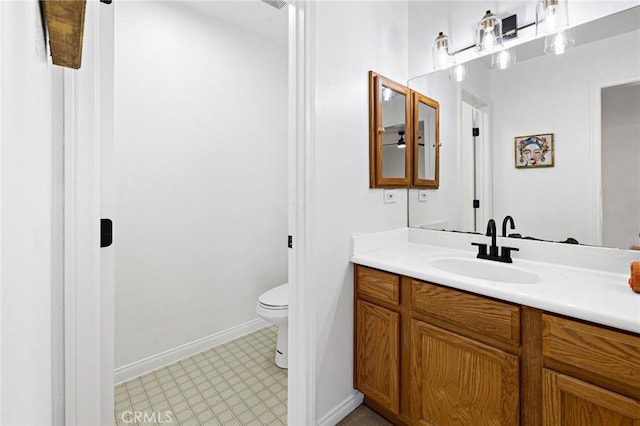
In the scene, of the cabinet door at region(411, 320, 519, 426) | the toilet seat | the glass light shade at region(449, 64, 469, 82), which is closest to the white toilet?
the toilet seat

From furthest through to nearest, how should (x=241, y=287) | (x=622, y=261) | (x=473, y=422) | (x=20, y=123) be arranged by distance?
(x=241, y=287) → (x=622, y=261) → (x=473, y=422) → (x=20, y=123)

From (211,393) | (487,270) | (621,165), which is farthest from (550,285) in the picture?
(211,393)

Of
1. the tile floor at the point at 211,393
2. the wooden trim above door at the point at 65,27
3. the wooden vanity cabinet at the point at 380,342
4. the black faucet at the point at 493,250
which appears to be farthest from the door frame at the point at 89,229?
the black faucet at the point at 493,250

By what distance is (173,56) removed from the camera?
204cm

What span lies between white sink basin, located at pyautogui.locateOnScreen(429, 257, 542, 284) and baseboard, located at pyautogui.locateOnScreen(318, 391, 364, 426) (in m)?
0.83

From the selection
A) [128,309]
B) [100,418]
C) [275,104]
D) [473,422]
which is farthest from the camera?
[275,104]

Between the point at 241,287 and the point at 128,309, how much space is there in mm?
818

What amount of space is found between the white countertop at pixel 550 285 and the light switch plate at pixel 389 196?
28 centimetres

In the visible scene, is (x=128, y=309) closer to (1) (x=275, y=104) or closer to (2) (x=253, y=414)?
(2) (x=253, y=414)

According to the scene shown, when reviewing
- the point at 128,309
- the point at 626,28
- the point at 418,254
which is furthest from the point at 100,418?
the point at 626,28

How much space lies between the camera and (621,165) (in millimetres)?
1271

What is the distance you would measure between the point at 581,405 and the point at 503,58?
61.0 inches

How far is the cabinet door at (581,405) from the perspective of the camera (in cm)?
82

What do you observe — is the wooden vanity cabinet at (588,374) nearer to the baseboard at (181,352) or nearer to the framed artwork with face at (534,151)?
the framed artwork with face at (534,151)
